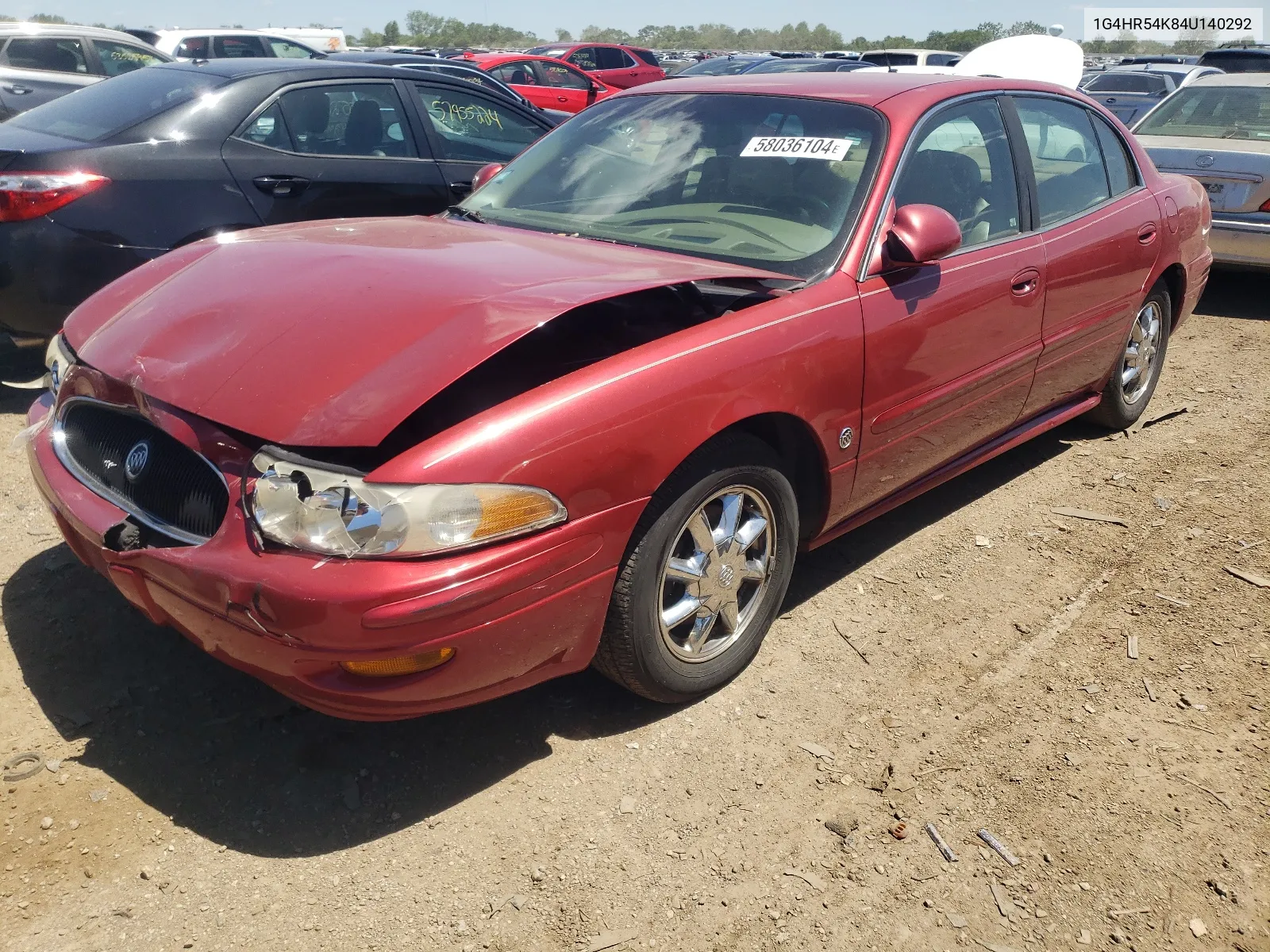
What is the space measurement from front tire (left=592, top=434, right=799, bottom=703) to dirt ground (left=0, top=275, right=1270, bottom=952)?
0.15 m

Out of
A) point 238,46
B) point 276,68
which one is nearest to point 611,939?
point 276,68

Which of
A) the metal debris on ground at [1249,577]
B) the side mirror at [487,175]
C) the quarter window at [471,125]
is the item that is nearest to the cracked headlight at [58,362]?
the side mirror at [487,175]

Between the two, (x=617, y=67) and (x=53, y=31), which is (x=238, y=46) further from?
(x=617, y=67)

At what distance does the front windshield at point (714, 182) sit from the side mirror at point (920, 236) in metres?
0.15

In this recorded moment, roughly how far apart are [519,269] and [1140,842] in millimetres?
2142

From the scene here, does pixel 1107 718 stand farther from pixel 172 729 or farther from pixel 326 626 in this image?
pixel 172 729

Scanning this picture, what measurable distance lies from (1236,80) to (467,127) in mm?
6366

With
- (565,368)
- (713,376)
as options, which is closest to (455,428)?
(565,368)

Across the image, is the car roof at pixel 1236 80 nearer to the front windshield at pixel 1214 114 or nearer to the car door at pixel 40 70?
the front windshield at pixel 1214 114

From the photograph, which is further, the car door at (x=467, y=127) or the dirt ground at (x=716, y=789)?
the car door at (x=467, y=127)

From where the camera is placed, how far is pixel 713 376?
107 inches

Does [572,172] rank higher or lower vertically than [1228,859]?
higher

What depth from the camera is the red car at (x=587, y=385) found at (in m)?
2.30

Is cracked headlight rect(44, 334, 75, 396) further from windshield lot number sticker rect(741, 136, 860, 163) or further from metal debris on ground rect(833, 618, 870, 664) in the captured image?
metal debris on ground rect(833, 618, 870, 664)
